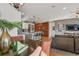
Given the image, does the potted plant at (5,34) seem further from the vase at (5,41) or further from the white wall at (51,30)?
the white wall at (51,30)

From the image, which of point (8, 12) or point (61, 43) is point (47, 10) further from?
point (61, 43)

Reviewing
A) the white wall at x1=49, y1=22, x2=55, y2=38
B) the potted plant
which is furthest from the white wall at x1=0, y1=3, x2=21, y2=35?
the white wall at x1=49, y1=22, x2=55, y2=38

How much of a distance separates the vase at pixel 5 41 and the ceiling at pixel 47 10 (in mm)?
401

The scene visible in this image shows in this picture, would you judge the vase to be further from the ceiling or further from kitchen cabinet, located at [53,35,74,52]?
kitchen cabinet, located at [53,35,74,52]

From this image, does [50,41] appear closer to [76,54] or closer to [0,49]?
[76,54]

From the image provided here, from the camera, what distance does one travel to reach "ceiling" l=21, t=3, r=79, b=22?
242 cm

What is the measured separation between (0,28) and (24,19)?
0.39 m

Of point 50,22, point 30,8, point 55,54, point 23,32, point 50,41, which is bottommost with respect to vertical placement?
point 55,54

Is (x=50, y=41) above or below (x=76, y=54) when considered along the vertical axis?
above

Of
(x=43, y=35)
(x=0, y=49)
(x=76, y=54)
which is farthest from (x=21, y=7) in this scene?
(x=76, y=54)

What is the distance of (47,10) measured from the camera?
246 centimetres

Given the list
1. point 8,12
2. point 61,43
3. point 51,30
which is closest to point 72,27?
point 51,30

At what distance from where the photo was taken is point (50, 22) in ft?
8.27

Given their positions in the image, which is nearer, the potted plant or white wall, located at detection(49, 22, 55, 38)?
the potted plant
